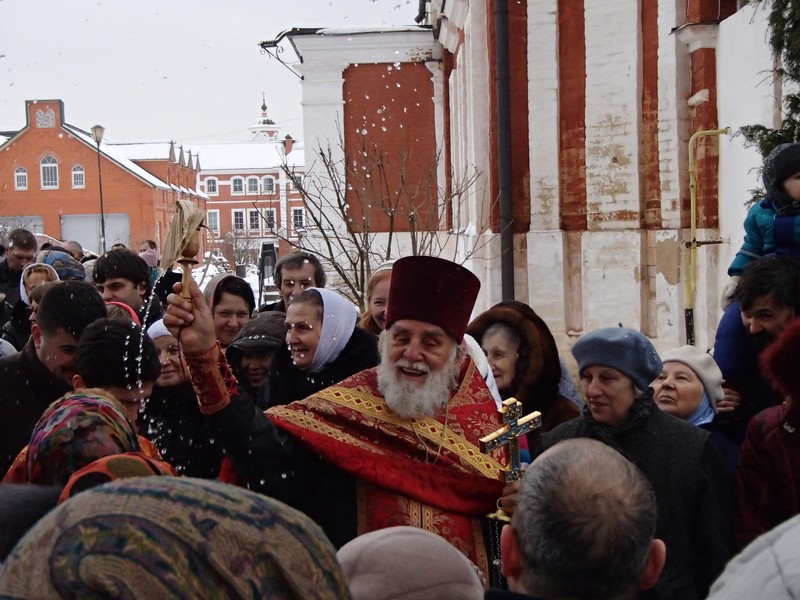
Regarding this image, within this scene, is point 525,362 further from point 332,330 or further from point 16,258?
point 16,258

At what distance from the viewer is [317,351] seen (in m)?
4.08

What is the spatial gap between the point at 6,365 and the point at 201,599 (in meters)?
2.95

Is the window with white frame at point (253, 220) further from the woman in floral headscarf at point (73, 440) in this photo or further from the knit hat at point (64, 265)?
the woman in floral headscarf at point (73, 440)

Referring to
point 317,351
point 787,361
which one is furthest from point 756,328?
point 317,351

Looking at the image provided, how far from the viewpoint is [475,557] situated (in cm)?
308

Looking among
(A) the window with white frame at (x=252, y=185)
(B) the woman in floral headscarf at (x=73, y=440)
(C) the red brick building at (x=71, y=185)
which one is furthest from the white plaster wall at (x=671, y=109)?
(A) the window with white frame at (x=252, y=185)

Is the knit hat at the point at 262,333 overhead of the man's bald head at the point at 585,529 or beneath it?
overhead

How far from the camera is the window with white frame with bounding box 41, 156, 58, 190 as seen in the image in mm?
58438

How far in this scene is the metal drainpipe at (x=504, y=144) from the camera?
520 inches

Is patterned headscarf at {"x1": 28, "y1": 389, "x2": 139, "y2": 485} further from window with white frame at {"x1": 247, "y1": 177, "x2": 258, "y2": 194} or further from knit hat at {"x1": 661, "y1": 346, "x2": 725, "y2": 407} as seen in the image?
window with white frame at {"x1": 247, "y1": 177, "x2": 258, "y2": 194}

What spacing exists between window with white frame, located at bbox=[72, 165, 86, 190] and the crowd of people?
57.0m

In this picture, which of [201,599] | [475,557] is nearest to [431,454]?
[475,557]

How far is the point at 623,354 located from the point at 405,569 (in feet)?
5.93

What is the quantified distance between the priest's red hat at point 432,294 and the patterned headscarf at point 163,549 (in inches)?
83.5
